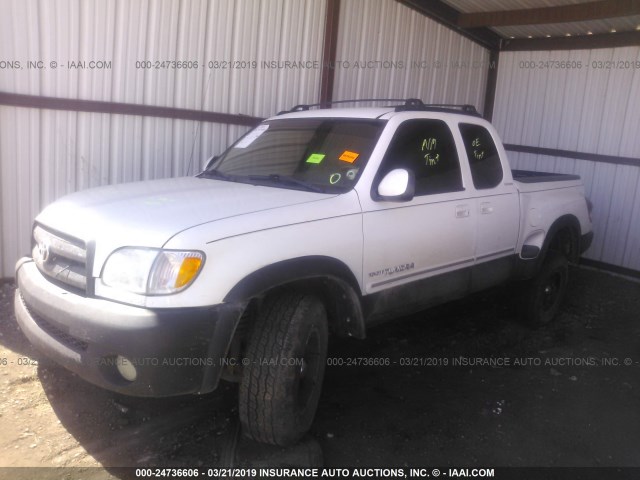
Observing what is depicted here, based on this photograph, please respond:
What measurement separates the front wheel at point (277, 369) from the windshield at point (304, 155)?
0.85 m

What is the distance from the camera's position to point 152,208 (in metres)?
→ 3.22

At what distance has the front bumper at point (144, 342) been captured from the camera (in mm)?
2717

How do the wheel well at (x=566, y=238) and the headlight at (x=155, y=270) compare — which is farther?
the wheel well at (x=566, y=238)

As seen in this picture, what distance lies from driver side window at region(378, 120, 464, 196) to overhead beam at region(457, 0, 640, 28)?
12.0ft

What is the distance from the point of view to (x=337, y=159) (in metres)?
3.96

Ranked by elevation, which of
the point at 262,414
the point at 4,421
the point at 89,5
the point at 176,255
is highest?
the point at 89,5

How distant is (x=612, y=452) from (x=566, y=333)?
220 cm

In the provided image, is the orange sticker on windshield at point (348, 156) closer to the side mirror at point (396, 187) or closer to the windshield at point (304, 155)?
the windshield at point (304, 155)

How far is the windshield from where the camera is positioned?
12.6 ft

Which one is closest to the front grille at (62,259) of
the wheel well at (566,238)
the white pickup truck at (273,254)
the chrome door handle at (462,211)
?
the white pickup truck at (273,254)

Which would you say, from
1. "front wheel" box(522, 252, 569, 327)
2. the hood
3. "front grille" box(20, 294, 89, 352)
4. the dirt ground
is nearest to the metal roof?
"front wheel" box(522, 252, 569, 327)

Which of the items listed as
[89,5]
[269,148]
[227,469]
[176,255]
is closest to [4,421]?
[227,469]

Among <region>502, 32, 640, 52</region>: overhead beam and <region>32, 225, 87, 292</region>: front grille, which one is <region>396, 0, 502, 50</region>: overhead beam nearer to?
<region>502, 32, 640, 52</region>: overhead beam

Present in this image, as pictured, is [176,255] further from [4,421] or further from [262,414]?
[4,421]
